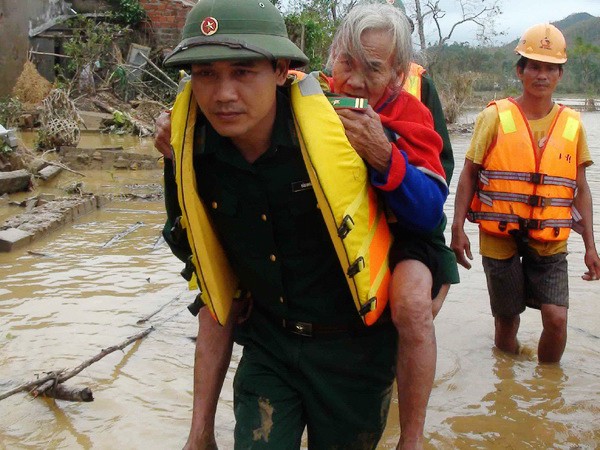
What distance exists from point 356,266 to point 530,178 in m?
2.64

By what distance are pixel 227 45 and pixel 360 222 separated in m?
0.66

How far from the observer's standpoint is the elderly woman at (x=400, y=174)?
2.43 meters

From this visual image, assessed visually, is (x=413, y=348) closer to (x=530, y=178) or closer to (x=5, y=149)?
(x=530, y=178)

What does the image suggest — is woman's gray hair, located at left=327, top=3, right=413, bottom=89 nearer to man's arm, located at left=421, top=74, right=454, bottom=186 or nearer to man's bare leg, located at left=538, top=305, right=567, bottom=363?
man's arm, located at left=421, top=74, right=454, bottom=186

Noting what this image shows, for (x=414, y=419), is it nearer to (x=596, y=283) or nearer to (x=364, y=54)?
(x=364, y=54)

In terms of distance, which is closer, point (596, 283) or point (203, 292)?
point (203, 292)

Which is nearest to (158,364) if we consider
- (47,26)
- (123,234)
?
(123,234)

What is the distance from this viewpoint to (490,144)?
4.90 meters

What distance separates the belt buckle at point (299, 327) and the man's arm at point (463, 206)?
240 cm

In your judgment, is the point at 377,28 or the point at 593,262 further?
the point at 593,262

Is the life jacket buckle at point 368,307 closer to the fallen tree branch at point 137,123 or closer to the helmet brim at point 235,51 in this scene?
the helmet brim at point 235,51

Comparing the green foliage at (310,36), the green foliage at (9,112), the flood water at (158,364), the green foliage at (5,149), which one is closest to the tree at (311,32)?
the green foliage at (310,36)

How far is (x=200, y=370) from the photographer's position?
2846 millimetres

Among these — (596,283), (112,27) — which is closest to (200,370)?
(596,283)
